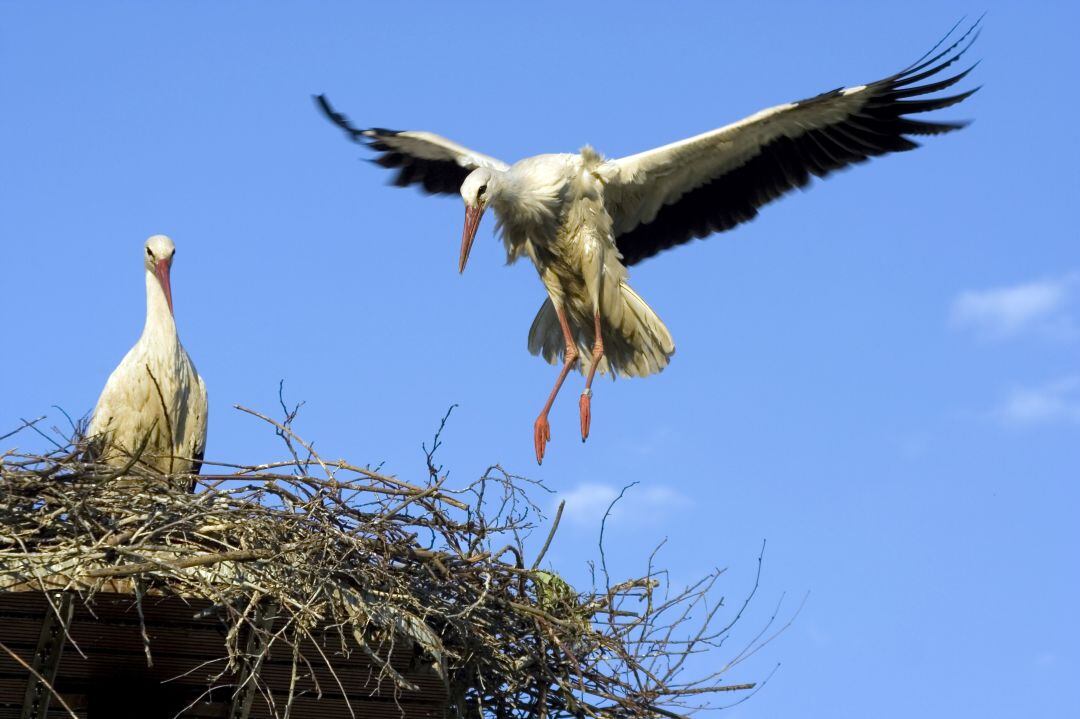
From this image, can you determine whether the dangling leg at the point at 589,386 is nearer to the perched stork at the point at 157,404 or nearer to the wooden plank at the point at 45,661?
the perched stork at the point at 157,404

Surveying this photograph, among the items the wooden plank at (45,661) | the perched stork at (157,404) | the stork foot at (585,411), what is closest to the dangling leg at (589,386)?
the stork foot at (585,411)

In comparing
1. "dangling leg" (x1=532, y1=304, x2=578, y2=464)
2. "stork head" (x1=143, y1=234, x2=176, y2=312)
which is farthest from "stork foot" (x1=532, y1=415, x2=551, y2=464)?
"stork head" (x1=143, y1=234, x2=176, y2=312)

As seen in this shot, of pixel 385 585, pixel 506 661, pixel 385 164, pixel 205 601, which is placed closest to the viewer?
pixel 205 601

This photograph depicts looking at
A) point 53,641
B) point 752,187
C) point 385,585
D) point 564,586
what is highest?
point 752,187

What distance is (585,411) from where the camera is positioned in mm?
7113

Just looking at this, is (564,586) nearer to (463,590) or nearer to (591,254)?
(463,590)

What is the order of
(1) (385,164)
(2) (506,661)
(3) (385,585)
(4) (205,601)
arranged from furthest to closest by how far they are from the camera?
1. (1) (385,164)
2. (2) (506,661)
3. (3) (385,585)
4. (4) (205,601)

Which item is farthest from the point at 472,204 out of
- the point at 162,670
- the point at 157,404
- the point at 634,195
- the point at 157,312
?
the point at 162,670

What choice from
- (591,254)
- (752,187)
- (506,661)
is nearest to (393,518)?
(506,661)

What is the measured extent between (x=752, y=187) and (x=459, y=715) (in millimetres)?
3540

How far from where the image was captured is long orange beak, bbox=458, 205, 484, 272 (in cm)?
669

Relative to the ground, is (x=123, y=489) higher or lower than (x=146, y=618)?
higher

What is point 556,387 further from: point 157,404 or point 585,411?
point 157,404

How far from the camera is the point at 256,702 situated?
186 inches
